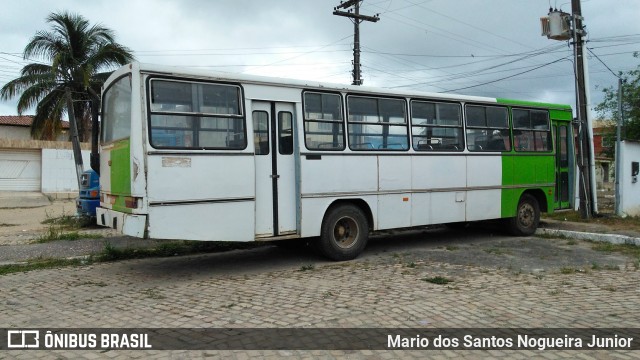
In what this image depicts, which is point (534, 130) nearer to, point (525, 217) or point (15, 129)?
point (525, 217)

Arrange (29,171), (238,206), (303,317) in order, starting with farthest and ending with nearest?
(29,171) → (238,206) → (303,317)

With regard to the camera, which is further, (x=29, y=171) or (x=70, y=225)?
(x=29, y=171)

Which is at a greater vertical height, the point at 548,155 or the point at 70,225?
the point at 548,155

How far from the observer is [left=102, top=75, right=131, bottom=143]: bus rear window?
22.6 ft

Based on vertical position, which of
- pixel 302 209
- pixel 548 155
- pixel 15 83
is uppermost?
pixel 15 83

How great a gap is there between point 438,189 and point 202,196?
4608 millimetres

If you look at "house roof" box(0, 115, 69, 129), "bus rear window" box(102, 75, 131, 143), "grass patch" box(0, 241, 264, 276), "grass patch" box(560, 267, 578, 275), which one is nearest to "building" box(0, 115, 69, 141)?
"house roof" box(0, 115, 69, 129)

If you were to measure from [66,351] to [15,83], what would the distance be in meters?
18.1

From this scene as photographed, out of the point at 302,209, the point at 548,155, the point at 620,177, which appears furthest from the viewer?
the point at 620,177

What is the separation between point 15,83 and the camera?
18844 millimetres

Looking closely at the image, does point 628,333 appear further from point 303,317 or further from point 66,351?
point 66,351

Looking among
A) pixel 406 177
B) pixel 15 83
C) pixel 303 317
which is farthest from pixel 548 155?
pixel 15 83

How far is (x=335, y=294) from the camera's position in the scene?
6020 mm

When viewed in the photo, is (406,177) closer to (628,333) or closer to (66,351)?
(628,333)
